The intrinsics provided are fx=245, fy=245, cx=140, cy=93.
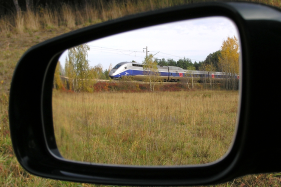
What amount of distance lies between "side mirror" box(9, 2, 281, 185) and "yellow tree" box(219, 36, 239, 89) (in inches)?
4.7

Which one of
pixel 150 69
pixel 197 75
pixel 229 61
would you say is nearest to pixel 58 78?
pixel 150 69

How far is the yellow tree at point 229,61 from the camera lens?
89 centimetres

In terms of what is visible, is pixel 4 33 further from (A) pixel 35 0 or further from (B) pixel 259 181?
(B) pixel 259 181

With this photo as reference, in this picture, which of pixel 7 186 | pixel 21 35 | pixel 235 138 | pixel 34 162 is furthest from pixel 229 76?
pixel 21 35

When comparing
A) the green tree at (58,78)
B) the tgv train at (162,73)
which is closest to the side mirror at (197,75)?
the green tree at (58,78)

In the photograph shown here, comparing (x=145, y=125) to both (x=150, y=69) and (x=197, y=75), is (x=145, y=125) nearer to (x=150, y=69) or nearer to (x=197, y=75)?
(x=150, y=69)

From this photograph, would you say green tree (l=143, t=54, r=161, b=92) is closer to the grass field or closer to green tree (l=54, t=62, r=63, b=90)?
the grass field

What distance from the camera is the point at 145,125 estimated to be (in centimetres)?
154

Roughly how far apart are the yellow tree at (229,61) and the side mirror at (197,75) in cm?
12

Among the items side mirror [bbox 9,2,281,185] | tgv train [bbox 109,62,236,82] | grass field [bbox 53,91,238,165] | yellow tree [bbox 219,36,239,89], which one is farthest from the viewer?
grass field [bbox 53,91,238,165]

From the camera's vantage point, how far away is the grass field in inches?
51.4

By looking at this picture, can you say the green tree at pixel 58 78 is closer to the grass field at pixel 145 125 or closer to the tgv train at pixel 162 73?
the grass field at pixel 145 125

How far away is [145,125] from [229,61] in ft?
2.43

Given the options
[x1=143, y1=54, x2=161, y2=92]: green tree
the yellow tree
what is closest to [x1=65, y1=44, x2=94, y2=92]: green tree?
[x1=143, y1=54, x2=161, y2=92]: green tree
